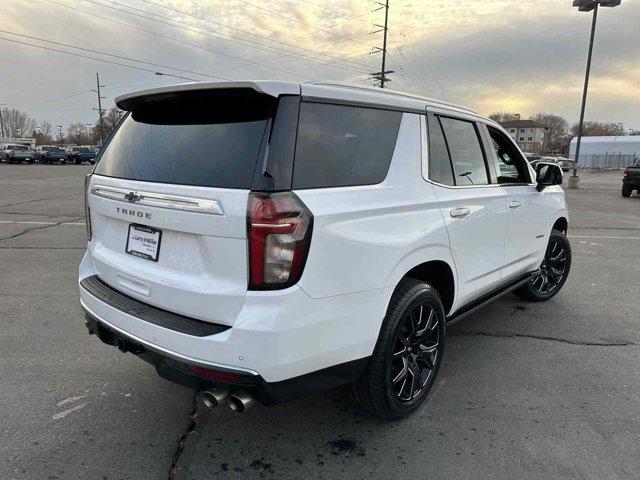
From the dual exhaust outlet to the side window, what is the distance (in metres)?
2.87

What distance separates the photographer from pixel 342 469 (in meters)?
2.52

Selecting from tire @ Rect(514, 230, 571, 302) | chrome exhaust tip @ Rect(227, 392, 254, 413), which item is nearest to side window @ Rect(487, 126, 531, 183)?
tire @ Rect(514, 230, 571, 302)

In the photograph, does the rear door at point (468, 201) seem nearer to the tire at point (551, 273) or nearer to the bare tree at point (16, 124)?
the tire at point (551, 273)

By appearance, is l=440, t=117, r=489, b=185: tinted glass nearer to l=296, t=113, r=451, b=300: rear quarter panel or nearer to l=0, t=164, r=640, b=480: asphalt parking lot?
l=296, t=113, r=451, b=300: rear quarter panel

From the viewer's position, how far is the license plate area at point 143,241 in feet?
8.02

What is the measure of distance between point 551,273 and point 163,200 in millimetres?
4514

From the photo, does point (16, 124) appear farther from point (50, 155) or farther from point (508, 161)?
point (508, 161)

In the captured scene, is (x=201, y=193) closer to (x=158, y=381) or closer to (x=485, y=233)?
(x=158, y=381)

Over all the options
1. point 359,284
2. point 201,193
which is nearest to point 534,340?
point 359,284

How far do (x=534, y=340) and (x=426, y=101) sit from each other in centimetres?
242

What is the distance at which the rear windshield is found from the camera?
2242 millimetres

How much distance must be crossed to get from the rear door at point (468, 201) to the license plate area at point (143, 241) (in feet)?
5.60

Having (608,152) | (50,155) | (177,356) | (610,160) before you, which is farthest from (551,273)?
(608,152)

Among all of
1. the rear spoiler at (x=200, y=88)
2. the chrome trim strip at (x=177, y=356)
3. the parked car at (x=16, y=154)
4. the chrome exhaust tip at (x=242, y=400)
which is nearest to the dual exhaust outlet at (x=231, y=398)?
the chrome exhaust tip at (x=242, y=400)
